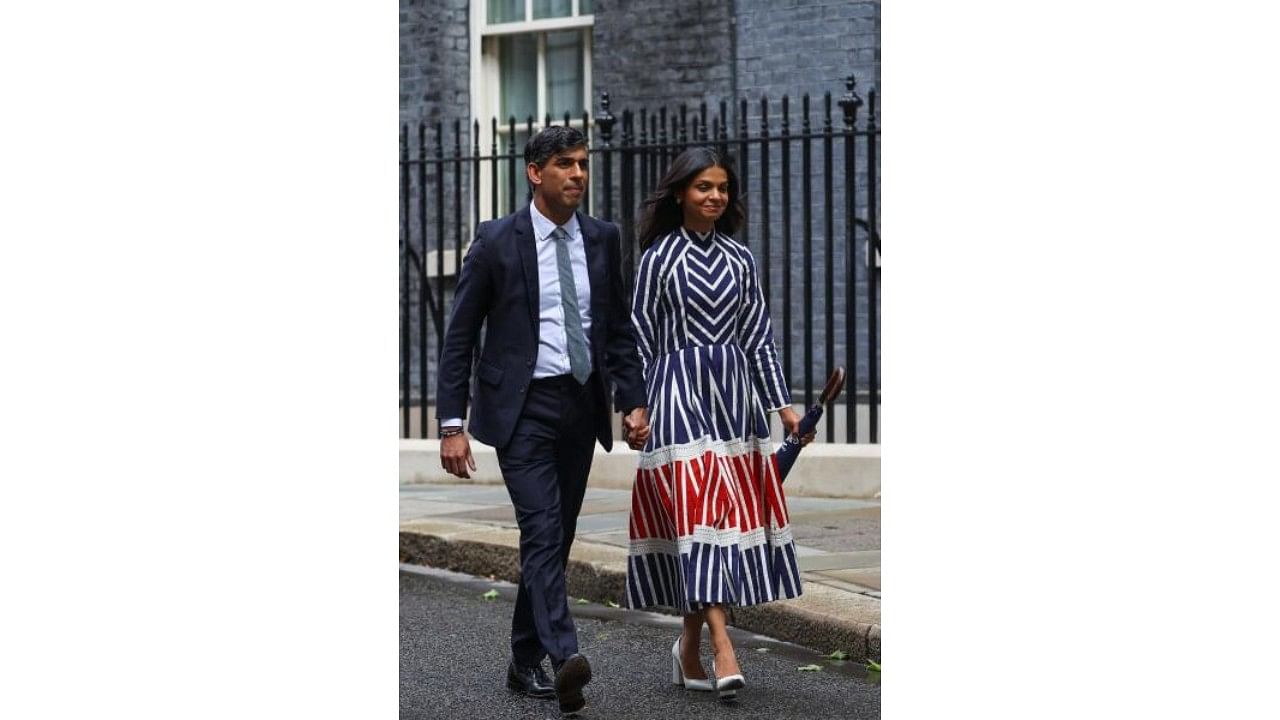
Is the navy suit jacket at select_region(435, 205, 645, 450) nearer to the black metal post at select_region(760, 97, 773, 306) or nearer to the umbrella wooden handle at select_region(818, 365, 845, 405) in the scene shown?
the umbrella wooden handle at select_region(818, 365, 845, 405)

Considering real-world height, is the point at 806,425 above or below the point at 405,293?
below

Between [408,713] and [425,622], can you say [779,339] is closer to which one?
[425,622]

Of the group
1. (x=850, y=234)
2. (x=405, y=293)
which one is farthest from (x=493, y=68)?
(x=850, y=234)

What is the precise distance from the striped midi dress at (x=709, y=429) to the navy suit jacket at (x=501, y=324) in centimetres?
23

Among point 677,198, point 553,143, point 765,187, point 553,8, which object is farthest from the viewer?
point 553,8

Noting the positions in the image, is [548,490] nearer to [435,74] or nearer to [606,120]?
[606,120]

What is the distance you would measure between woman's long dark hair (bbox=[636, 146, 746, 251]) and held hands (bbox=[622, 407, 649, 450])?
0.56m

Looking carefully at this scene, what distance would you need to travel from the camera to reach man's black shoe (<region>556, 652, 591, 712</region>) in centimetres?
549

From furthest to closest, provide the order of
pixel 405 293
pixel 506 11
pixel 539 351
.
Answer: pixel 506 11, pixel 405 293, pixel 539 351

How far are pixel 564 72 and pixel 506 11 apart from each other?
707 mm

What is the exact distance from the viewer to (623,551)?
8430 millimetres

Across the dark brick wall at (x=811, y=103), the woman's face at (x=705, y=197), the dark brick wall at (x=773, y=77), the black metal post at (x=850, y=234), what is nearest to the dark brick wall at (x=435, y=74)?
the dark brick wall at (x=773, y=77)

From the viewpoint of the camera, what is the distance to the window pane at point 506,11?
14820mm
